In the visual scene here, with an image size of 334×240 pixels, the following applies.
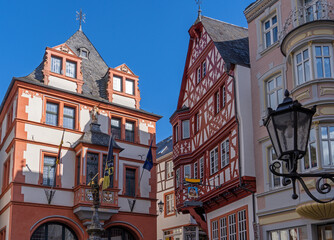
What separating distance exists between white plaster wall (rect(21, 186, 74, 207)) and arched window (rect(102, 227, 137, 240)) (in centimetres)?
320

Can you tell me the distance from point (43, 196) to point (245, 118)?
12.5 m

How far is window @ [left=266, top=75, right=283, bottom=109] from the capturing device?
1919cm

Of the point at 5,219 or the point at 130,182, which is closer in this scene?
the point at 5,219

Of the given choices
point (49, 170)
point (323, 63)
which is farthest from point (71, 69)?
point (323, 63)

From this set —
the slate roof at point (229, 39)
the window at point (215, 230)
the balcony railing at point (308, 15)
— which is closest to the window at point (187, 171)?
the window at point (215, 230)

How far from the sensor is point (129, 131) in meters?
31.9

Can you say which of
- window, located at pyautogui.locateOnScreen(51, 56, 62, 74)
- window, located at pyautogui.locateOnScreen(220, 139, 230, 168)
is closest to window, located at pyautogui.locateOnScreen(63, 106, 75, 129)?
window, located at pyautogui.locateOnScreen(51, 56, 62, 74)

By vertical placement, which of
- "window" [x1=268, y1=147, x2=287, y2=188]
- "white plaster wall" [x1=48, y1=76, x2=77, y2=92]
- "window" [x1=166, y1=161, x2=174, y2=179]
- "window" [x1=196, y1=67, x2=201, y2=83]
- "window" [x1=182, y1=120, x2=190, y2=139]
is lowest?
"window" [x1=268, y1=147, x2=287, y2=188]

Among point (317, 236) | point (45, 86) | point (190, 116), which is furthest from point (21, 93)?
point (317, 236)

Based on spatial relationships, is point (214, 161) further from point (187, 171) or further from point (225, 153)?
point (187, 171)

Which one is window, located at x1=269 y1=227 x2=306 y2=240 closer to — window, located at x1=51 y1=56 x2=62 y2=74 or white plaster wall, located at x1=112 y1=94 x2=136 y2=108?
white plaster wall, located at x1=112 y1=94 x2=136 y2=108

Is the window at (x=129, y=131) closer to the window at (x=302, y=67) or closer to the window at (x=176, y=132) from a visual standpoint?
the window at (x=176, y=132)

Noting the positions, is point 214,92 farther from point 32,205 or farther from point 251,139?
point 32,205

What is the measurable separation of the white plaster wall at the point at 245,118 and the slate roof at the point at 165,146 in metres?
25.3
